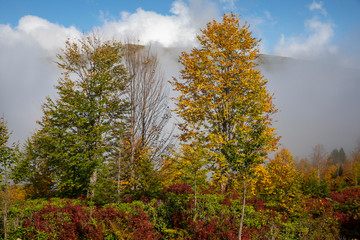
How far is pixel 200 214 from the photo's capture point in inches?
332

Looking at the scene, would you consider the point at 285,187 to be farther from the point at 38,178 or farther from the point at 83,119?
the point at 38,178

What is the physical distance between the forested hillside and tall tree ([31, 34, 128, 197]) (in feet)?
0.24

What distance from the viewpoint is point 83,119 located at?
11.9 metres

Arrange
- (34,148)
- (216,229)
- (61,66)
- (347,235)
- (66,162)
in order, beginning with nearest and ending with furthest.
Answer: (216,229) < (347,235) < (66,162) < (61,66) < (34,148)

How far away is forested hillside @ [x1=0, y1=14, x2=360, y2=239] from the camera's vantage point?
7430mm

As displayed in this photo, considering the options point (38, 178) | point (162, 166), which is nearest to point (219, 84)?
point (162, 166)

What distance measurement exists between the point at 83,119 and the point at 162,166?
5.26 metres

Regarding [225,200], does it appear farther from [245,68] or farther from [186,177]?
[245,68]

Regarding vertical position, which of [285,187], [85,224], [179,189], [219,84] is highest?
[219,84]

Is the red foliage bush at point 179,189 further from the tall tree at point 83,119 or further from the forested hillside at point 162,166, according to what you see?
the tall tree at point 83,119

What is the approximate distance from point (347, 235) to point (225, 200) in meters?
5.70

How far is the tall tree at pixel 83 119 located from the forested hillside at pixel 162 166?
0.24 ft

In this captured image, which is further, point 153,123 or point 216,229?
point 153,123

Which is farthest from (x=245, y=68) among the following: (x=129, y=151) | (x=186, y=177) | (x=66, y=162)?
(x=66, y=162)
